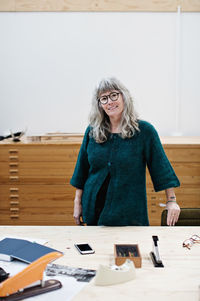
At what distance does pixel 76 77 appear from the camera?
4016 millimetres

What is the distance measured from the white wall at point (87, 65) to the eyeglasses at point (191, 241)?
97.8 inches

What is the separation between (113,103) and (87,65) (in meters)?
2.22

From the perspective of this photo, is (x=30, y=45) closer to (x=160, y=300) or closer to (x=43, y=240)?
(x=43, y=240)

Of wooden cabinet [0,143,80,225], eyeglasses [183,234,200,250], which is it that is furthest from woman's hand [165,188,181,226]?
wooden cabinet [0,143,80,225]

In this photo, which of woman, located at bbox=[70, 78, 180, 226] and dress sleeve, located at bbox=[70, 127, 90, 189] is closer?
woman, located at bbox=[70, 78, 180, 226]

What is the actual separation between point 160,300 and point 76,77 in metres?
3.30

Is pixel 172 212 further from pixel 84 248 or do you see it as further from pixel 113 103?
pixel 113 103

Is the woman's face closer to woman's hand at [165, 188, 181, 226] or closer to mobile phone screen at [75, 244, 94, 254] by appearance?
woman's hand at [165, 188, 181, 226]

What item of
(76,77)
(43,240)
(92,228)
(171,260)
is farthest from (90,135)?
(76,77)

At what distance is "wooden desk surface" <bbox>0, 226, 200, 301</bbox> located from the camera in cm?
115

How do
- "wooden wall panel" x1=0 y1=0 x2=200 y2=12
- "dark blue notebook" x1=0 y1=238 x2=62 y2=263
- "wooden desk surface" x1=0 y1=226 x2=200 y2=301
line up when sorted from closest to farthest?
"wooden desk surface" x1=0 y1=226 x2=200 y2=301
"dark blue notebook" x1=0 y1=238 x2=62 y2=263
"wooden wall panel" x1=0 y1=0 x2=200 y2=12

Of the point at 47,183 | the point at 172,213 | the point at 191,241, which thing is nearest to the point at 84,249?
the point at 191,241

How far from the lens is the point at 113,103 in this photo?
6.37ft

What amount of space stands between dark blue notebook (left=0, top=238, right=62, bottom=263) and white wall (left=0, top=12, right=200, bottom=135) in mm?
2684
